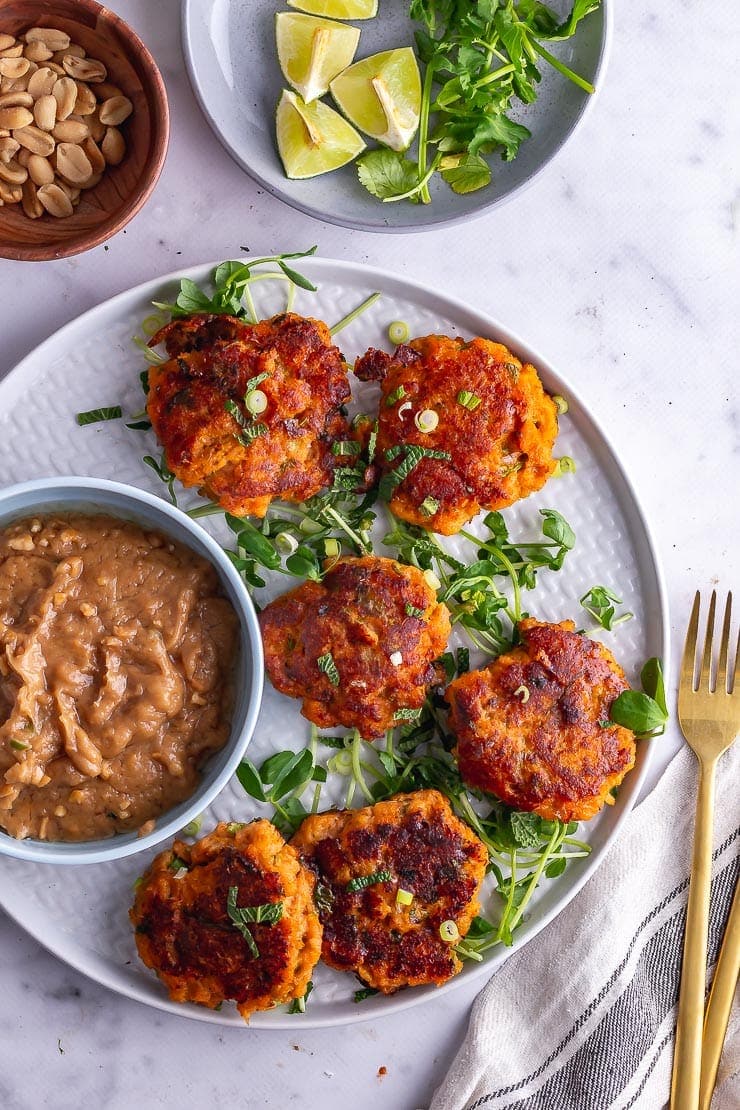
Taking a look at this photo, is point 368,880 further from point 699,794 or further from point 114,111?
point 114,111

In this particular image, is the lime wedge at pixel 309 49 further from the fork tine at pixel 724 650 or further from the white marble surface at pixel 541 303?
the fork tine at pixel 724 650

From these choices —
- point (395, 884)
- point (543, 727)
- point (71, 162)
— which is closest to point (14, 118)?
point (71, 162)

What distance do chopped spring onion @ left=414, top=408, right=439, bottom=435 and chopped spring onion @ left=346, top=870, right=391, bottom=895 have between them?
1.20 m

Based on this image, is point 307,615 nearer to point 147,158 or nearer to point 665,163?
point 147,158

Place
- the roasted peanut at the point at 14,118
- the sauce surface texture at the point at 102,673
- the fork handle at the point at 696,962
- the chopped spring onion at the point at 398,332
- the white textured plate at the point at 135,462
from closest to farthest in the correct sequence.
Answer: the sauce surface texture at the point at 102,673, the roasted peanut at the point at 14,118, the white textured plate at the point at 135,462, the chopped spring onion at the point at 398,332, the fork handle at the point at 696,962

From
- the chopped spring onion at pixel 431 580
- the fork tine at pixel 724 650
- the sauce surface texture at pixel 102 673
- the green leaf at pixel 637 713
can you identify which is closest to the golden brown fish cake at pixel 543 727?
the green leaf at pixel 637 713

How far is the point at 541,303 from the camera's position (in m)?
3.22

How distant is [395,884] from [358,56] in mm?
2371

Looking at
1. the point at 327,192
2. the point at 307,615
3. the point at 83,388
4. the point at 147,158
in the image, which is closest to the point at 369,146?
the point at 327,192

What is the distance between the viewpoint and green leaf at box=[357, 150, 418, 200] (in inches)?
118

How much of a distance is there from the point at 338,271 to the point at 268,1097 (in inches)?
97.2

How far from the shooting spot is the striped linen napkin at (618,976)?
322 cm

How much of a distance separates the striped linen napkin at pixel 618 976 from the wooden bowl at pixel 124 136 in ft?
7.59

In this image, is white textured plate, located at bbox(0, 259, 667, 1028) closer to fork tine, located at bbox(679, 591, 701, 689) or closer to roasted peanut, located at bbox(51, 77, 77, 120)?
fork tine, located at bbox(679, 591, 701, 689)
